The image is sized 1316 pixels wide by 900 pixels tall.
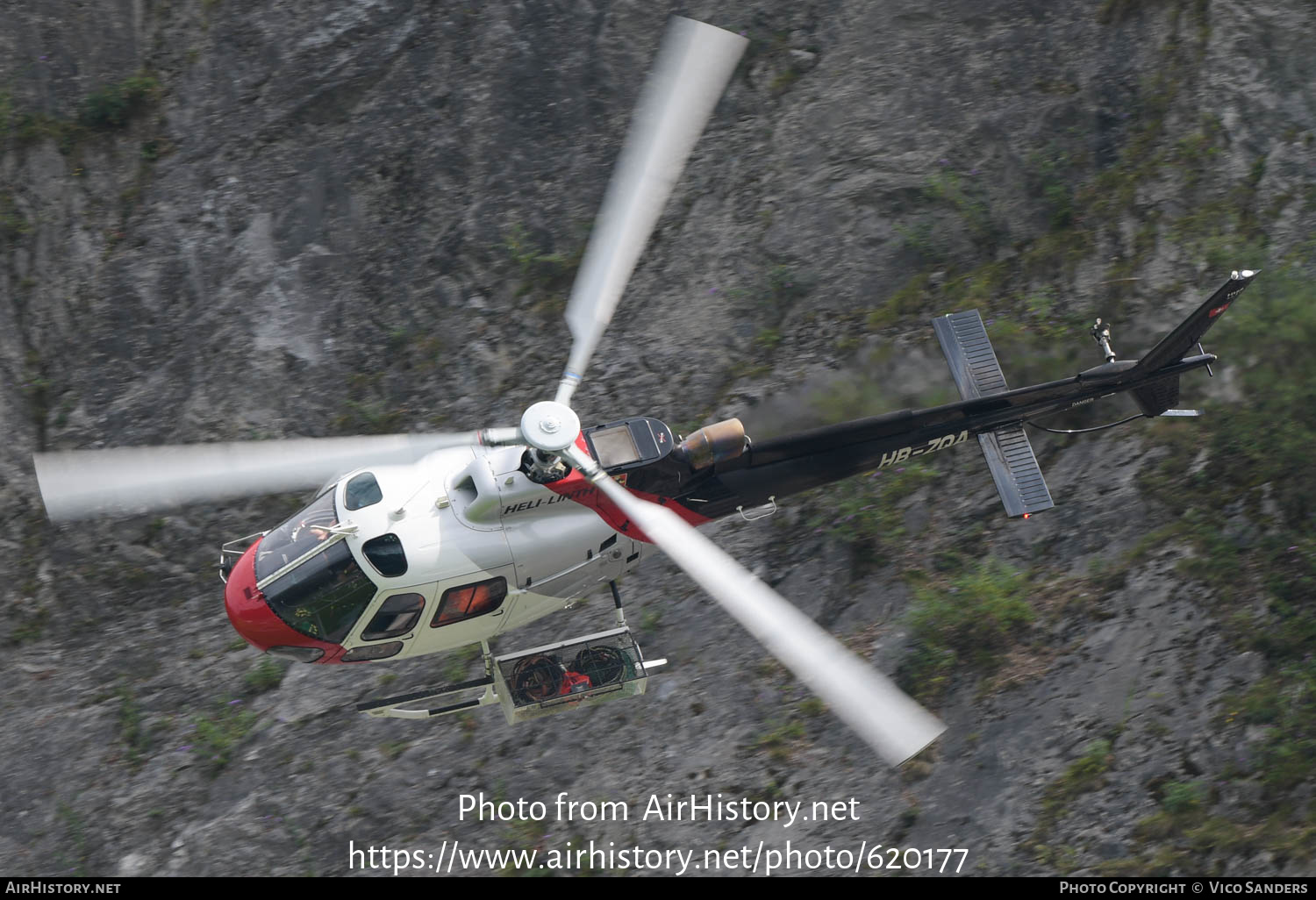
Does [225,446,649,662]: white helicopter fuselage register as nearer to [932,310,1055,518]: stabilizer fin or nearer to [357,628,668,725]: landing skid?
[357,628,668,725]: landing skid

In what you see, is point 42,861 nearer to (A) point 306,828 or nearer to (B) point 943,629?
(A) point 306,828

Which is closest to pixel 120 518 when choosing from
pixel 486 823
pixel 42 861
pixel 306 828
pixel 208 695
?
pixel 208 695

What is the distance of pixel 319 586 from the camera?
1038 centimetres

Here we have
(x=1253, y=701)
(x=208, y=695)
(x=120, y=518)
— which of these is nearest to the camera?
(x=1253, y=701)

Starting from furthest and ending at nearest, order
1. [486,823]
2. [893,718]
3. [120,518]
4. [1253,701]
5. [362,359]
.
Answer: [362,359] → [120,518] → [486,823] → [1253,701] → [893,718]

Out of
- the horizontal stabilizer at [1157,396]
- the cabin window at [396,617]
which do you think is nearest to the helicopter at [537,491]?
the cabin window at [396,617]

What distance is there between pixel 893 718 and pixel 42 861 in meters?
10.4

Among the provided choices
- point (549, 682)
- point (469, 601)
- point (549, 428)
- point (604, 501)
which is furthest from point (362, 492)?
point (549, 682)

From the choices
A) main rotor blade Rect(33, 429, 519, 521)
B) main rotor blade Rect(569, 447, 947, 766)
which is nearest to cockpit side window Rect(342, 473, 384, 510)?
main rotor blade Rect(33, 429, 519, 521)

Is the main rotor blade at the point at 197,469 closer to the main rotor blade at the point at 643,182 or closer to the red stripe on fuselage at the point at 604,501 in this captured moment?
the red stripe on fuselage at the point at 604,501

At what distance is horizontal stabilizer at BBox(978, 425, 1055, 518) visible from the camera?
11688 millimetres

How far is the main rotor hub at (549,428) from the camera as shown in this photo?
9.86 meters

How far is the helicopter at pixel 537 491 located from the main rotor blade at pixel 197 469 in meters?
0.02

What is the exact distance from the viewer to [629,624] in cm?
1347
